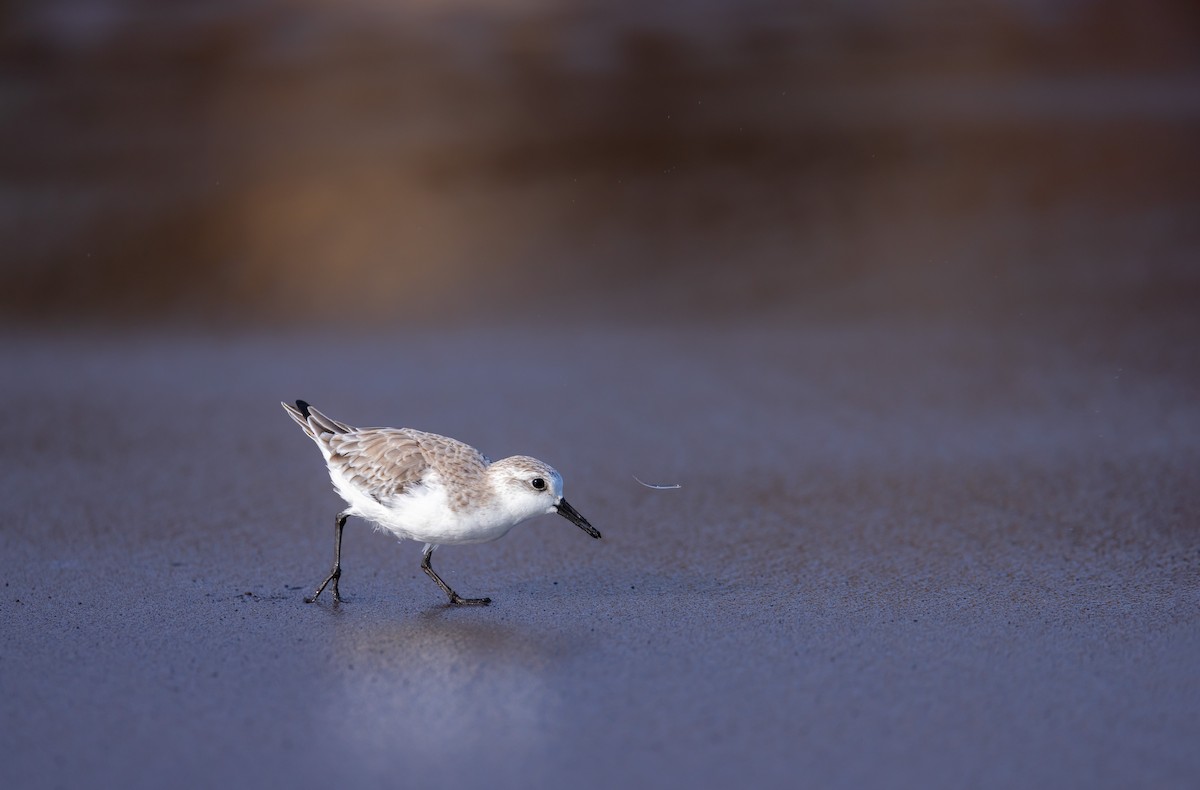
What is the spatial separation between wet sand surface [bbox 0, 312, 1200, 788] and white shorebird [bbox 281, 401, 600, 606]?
0.27 m

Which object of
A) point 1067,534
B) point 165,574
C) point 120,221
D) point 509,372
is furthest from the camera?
point 120,221

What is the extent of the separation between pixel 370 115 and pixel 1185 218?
241 inches

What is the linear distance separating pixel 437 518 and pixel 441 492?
9 centimetres

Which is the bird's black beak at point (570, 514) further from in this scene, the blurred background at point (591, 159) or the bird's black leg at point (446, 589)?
the blurred background at point (591, 159)

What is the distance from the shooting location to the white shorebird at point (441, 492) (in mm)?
4812

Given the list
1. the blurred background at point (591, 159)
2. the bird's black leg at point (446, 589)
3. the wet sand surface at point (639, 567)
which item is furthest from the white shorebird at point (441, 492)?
the blurred background at point (591, 159)

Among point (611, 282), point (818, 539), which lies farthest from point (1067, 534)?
point (611, 282)

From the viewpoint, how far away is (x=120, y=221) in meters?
10.0

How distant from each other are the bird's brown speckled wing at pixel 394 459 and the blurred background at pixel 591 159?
12.8 ft

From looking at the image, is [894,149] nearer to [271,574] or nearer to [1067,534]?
[1067,534]

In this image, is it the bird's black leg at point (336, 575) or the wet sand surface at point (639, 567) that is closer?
the wet sand surface at point (639, 567)

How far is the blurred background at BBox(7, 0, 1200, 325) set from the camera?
9359 millimetres

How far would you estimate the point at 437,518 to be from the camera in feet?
15.8

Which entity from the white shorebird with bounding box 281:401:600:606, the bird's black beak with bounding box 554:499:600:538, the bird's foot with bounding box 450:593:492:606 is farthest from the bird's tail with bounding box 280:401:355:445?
the bird's black beak with bounding box 554:499:600:538
